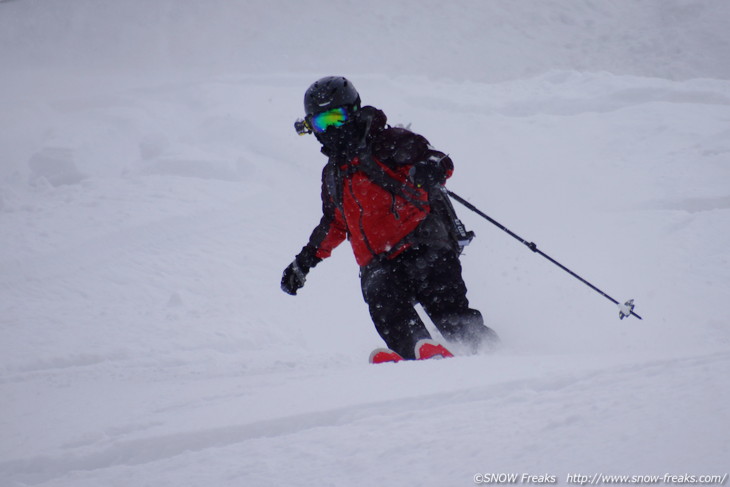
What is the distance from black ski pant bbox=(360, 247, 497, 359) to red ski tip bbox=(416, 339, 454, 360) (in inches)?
17.6

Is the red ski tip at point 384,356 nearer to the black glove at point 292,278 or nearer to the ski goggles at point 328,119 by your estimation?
the black glove at point 292,278

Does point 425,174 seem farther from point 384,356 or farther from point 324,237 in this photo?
point 384,356

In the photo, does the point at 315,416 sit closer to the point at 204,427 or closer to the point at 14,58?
the point at 204,427

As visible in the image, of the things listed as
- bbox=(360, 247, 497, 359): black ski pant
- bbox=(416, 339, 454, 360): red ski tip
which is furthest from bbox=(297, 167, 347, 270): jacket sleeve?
bbox=(416, 339, 454, 360): red ski tip

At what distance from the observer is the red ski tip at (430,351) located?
3.13m

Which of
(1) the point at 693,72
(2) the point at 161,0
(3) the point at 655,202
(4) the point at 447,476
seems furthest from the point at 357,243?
(2) the point at 161,0

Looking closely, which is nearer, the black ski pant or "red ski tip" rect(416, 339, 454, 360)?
"red ski tip" rect(416, 339, 454, 360)

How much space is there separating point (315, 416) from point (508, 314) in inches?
126

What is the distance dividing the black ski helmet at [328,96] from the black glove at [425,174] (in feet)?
2.04

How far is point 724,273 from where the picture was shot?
14.8 ft

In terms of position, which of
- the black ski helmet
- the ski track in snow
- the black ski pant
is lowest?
the ski track in snow

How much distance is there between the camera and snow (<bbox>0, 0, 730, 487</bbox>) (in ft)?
6.26

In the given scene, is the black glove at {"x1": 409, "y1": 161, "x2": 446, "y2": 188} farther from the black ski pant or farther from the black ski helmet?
the black ski helmet

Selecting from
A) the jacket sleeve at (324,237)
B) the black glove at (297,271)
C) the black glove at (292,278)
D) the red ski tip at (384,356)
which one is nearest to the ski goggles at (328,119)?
the jacket sleeve at (324,237)
